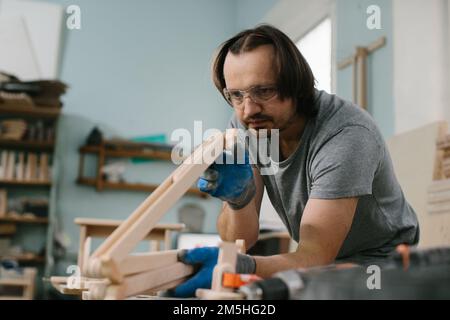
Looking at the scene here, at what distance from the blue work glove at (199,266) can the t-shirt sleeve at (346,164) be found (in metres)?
0.38

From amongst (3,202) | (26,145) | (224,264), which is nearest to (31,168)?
(26,145)

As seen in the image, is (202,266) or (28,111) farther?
(28,111)

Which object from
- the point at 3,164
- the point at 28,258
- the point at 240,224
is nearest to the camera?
the point at 240,224

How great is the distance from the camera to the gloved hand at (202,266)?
0.90 m

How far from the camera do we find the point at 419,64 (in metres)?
Result: 2.62

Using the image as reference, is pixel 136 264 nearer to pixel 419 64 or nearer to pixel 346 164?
pixel 346 164

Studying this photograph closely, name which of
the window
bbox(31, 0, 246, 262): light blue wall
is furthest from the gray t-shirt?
bbox(31, 0, 246, 262): light blue wall

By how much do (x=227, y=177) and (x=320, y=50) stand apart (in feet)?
9.24

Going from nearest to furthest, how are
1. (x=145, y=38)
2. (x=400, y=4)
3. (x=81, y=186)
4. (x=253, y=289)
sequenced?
1. (x=253, y=289)
2. (x=400, y=4)
3. (x=81, y=186)
4. (x=145, y=38)

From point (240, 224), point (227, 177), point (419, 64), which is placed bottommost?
point (240, 224)

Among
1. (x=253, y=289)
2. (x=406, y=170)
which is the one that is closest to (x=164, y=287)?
(x=253, y=289)

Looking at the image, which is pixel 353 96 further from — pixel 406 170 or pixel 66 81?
pixel 66 81

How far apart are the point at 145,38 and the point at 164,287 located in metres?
4.11

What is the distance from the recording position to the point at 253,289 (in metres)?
0.73
